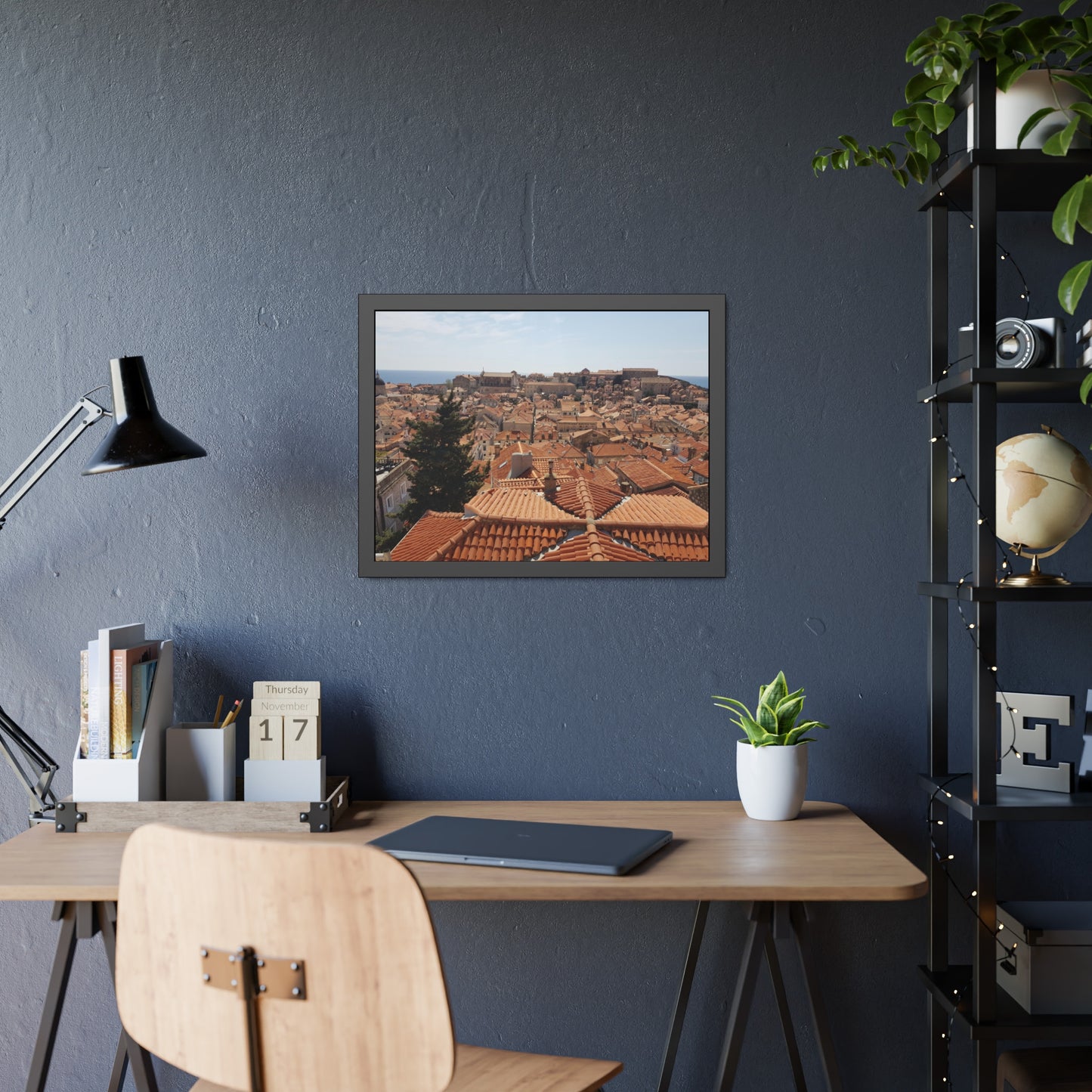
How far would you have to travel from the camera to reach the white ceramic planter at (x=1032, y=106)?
5.56 feet

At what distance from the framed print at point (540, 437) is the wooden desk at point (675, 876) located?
498mm

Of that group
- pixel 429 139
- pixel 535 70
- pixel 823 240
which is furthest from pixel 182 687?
pixel 823 240

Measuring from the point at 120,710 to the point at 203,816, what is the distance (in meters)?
0.26

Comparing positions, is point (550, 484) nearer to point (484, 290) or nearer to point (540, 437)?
point (540, 437)

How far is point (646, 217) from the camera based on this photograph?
2096 mm

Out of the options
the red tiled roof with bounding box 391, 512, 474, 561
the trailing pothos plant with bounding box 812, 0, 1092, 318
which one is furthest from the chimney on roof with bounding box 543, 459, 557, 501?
the trailing pothos plant with bounding box 812, 0, 1092, 318

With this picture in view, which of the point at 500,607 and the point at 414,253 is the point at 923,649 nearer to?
the point at 500,607

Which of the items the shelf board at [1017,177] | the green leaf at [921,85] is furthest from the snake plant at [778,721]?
the green leaf at [921,85]

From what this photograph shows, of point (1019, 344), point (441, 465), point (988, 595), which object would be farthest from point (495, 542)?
point (1019, 344)

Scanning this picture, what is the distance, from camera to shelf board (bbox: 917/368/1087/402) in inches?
64.6

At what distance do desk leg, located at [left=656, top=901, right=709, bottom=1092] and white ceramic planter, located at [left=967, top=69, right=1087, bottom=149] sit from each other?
1.52 metres

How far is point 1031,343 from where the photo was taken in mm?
1745

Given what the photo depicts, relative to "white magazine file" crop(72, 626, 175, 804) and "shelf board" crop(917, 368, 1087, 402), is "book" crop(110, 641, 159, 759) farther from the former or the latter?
"shelf board" crop(917, 368, 1087, 402)

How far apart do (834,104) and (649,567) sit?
106cm
